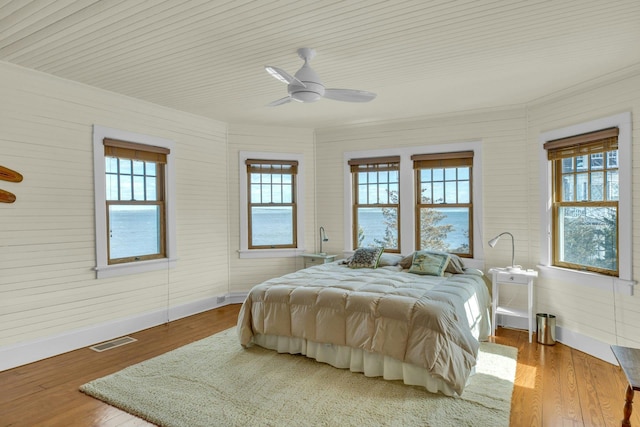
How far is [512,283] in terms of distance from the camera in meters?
4.49

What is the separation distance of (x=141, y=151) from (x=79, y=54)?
154 centimetres

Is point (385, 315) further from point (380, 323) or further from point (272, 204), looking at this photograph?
point (272, 204)

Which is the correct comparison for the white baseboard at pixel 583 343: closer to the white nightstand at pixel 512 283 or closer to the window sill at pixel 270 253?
the white nightstand at pixel 512 283

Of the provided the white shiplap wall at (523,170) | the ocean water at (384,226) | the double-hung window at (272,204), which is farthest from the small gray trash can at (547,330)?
the double-hung window at (272,204)

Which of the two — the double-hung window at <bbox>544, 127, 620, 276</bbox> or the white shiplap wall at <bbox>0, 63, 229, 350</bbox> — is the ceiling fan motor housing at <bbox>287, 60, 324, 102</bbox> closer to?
the white shiplap wall at <bbox>0, 63, 229, 350</bbox>

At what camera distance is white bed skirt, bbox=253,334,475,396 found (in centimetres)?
309

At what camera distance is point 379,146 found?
589 centimetres

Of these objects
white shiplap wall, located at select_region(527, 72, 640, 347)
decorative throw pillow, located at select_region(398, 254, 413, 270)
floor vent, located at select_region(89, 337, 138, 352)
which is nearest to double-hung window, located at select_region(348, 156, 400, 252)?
decorative throw pillow, located at select_region(398, 254, 413, 270)

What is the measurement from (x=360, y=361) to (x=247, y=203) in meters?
3.40

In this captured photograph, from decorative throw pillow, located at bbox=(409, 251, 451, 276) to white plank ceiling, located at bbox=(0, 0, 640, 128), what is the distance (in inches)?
78.1

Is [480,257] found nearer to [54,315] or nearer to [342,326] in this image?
[342,326]

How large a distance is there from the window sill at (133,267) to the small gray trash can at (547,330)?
4.66 metres

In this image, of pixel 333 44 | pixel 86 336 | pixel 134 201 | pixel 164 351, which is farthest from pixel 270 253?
pixel 333 44

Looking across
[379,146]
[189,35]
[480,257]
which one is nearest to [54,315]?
[189,35]
